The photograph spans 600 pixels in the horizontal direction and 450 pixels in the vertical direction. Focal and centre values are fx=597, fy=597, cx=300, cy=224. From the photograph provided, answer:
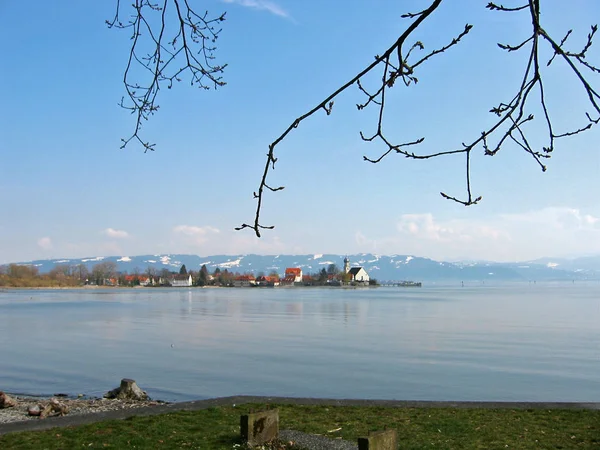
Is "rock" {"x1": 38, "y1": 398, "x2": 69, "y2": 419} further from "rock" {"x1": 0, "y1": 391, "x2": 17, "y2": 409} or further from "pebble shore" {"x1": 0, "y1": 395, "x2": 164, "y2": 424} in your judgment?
"rock" {"x1": 0, "y1": 391, "x2": 17, "y2": 409}

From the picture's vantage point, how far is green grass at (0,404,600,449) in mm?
8516

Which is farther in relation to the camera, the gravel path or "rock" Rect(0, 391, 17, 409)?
"rock" Rect(0, 391, 17, 409)

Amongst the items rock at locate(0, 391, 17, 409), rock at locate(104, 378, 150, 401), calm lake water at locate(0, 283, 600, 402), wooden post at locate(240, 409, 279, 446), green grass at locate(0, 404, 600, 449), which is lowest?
calm lake water at locate(0, 283, 600, 402)

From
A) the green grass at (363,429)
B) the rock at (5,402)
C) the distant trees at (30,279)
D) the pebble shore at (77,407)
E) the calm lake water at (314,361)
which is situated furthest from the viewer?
the distant trees at (30,279)

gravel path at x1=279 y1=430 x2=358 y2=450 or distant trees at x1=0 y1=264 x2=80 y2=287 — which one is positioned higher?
distant trees at x1=0 y1=264 x2=80 y2=287

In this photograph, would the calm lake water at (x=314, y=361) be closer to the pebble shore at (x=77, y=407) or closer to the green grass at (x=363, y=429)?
the pebble shore at (x=77, y=407)

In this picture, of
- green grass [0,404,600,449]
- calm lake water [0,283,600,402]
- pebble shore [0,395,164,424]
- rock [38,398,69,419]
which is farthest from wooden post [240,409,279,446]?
calm lake water [0,283,600,402]

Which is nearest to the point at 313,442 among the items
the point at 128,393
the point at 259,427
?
the point at 259,427

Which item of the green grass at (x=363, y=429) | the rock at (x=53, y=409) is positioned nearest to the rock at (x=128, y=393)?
the rock at (x=53, y=409)

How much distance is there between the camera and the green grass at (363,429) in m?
8.52

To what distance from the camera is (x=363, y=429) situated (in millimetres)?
9383

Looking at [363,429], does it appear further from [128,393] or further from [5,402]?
[5,402]

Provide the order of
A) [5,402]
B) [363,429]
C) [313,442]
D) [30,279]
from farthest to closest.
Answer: [30,279] < [5,402] < [363,429] < [313,442]

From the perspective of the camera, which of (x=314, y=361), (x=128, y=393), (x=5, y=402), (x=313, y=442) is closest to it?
(x=313, y=442)
